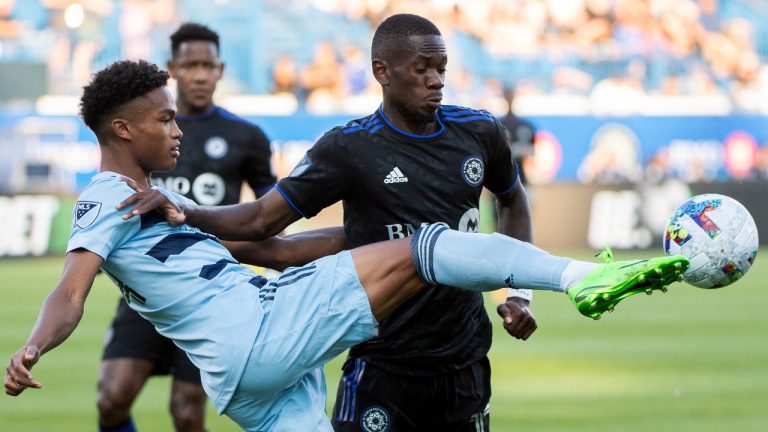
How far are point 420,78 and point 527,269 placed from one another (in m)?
1.19

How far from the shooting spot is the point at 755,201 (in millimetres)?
20875

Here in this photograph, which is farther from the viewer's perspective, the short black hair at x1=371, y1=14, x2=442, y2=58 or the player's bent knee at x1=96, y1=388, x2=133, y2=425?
the player's bent knee at x1=96, y1=388, x2=133, y2=425

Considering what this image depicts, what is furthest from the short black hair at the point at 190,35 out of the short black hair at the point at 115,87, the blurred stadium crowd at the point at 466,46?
the blurred stadium crowd at the point at 466,46

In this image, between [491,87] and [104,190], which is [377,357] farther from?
[491,87]

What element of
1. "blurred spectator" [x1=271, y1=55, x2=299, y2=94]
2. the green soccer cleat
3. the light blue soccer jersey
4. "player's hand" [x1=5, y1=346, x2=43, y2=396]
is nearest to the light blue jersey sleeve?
the light blue soccer jersey

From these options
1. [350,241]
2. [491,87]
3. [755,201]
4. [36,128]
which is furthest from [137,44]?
[350,241]

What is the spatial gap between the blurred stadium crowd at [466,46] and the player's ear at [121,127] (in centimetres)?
1717

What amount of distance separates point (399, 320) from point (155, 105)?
1.36 metres

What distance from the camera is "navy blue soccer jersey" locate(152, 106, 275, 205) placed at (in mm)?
7066

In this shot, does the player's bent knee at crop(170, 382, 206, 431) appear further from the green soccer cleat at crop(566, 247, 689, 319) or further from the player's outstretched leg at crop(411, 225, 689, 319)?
the green soccer cleat at crop(566, 247, 689, 319)

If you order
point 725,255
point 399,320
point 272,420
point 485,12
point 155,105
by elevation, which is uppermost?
point 485,12

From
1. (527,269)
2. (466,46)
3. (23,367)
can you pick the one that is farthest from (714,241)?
(466,46)

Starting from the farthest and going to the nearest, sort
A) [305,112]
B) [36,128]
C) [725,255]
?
[305,112] → [36,128] → [725,255]

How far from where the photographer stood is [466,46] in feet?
78.0
